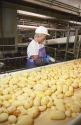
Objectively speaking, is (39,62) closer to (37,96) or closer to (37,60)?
(37,60)

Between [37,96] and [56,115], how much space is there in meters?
0.29

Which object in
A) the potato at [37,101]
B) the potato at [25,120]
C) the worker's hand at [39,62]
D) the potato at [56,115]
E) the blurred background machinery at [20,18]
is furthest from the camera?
the worker's hand at [39,62]

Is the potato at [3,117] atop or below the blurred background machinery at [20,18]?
below

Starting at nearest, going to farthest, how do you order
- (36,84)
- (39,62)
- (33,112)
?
(33,112), (36,84), (39,62)

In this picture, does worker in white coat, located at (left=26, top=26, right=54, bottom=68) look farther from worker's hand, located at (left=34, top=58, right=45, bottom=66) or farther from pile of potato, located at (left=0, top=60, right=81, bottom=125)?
pile of potato, located at (left=0, top=60, right=81, bottom=125)

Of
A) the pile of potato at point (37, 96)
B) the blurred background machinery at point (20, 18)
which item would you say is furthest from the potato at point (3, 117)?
the blurred background machinery at point (20, 18)

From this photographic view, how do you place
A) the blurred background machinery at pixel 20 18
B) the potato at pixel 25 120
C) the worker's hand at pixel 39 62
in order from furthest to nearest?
1. the worker's hand at pixel 39 62
2. the blurred background machinery at pixel 20 18
3. the potato at pixel 25 120

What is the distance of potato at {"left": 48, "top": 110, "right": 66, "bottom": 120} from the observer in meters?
1.17

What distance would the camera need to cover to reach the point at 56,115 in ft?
3.89

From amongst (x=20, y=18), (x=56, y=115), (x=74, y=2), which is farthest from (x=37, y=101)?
(x=74, y=2)

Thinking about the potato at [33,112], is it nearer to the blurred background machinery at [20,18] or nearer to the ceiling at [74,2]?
the blurred background machinery at [20,18]

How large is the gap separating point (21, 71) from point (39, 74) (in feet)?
0.71

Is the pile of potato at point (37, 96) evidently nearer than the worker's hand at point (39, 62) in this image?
Yes

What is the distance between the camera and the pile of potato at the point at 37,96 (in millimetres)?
1187
